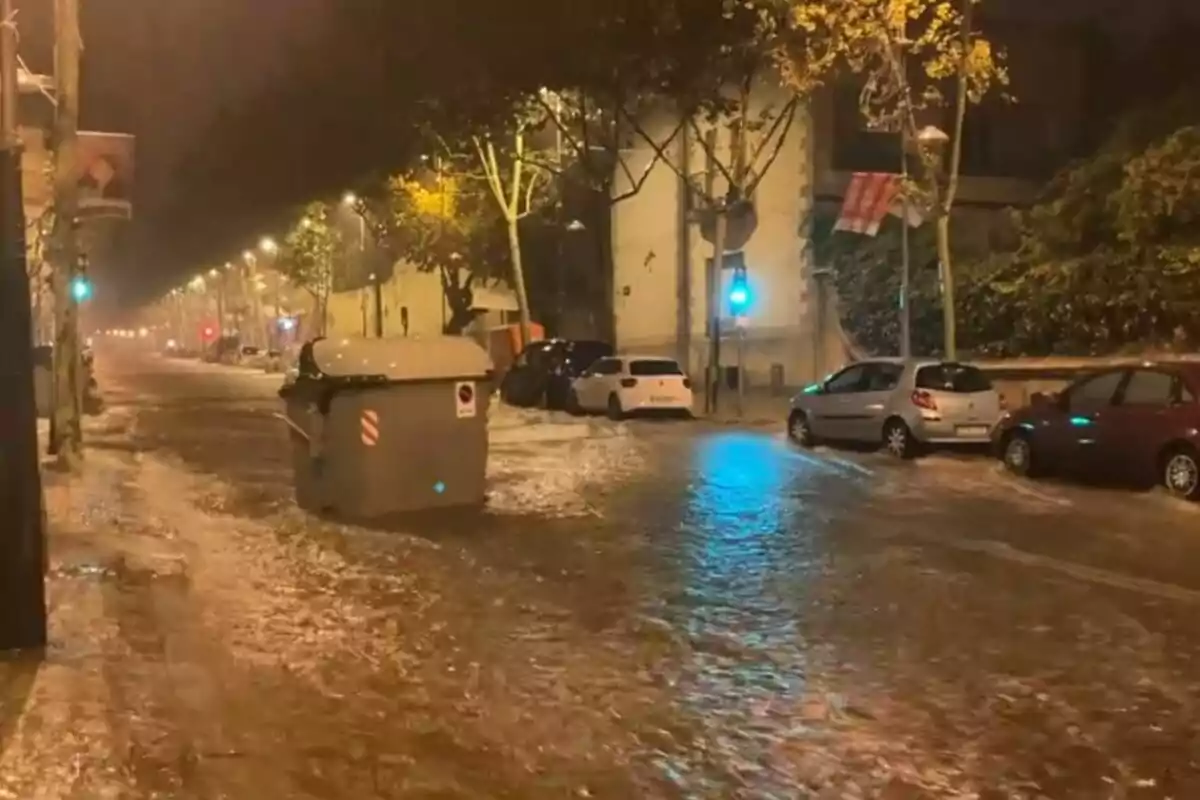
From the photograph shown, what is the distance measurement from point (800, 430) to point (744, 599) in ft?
44.8

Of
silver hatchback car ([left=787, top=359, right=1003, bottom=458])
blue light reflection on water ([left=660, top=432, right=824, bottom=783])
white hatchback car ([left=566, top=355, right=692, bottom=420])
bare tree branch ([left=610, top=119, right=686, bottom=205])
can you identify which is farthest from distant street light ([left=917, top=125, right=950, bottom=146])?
bare tree branch ([left=610, top=119, right=686, bottom=205])

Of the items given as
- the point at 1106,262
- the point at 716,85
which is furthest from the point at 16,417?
the point at 716,85

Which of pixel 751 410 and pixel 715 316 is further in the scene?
pixel 751 410

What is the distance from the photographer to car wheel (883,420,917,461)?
68.9ft

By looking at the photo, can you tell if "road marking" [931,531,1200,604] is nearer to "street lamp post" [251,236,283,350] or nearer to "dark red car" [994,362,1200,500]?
"dark red car" [994,362,1200,500]

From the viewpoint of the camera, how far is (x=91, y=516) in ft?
49.2

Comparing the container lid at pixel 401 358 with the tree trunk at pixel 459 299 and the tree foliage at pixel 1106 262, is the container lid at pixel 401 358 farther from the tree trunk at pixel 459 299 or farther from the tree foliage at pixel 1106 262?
the tree trunk at pixel 459 299

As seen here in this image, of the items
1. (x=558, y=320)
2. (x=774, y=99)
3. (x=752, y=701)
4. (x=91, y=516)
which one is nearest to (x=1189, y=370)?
(x=752, y=701)

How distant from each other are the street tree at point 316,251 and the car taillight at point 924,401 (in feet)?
166

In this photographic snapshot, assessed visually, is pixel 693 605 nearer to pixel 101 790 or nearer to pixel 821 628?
pixel 821 628

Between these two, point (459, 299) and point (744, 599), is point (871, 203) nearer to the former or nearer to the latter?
point (744, 599)

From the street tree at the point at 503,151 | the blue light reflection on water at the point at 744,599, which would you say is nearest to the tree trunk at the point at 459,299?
the street tree at the point at 503,151

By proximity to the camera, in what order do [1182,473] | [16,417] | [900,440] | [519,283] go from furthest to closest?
[519,283] < [900,440] < [1182,473] < [16,417]

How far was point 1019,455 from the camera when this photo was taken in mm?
18344
